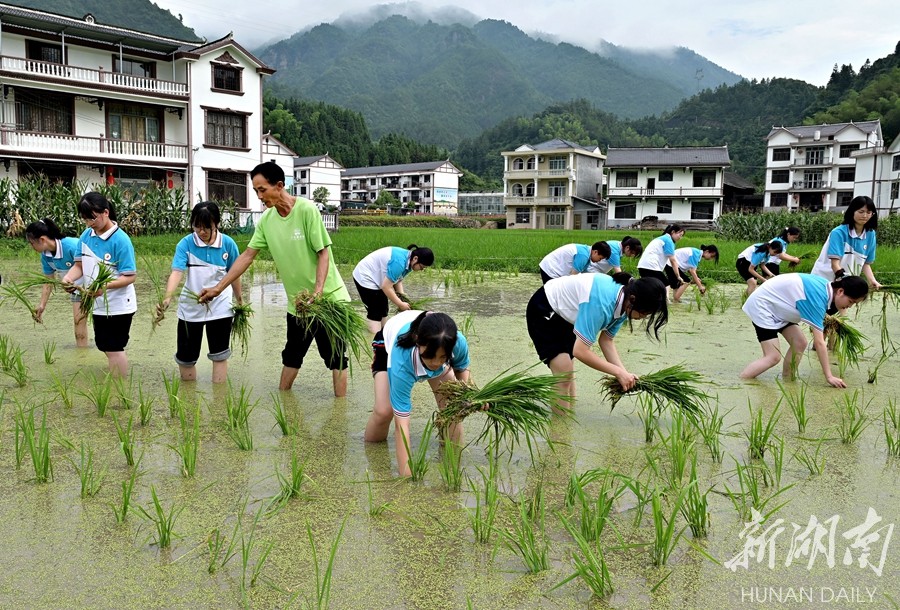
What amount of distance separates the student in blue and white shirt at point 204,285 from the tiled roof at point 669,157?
39.7 meters

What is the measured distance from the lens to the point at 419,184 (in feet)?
196

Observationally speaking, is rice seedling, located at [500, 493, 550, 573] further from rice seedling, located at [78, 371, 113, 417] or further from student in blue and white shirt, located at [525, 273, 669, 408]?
rice seedling, located at [78, 371, 113, 417]

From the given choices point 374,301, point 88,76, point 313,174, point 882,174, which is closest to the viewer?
point 374,301

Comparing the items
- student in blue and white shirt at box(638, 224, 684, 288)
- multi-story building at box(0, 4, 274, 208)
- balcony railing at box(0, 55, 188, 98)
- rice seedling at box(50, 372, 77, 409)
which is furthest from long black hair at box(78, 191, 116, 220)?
balcony railing at box(0, 55, 188, 98)

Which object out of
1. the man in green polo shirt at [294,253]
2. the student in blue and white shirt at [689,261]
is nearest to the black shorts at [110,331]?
the man in green polo shirt at [294,253]

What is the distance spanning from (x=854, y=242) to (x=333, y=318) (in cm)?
464

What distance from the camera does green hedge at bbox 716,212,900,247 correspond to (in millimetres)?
19516

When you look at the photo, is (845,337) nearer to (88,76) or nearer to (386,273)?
(386,273)

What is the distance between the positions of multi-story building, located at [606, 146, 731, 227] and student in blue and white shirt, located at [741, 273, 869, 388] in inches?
1479

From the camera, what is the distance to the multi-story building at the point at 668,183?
4062cm

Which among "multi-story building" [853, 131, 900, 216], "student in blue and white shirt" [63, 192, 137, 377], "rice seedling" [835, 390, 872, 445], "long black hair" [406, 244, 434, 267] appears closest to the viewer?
"rice seedling" [835, 390, 872, 445]

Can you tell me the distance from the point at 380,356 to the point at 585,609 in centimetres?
163

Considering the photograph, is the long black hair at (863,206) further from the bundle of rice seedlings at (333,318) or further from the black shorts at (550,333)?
the bundle of rice seedlings at (333,318)

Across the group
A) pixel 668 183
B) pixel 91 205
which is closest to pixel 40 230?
pixel 91 205
